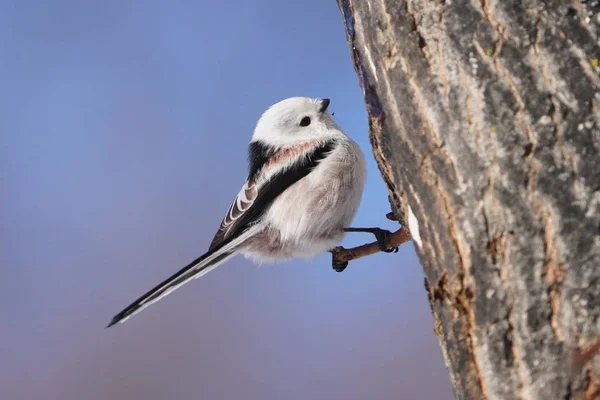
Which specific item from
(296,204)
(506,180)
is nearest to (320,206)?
(296,204)

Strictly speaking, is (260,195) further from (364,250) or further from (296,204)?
(364,250)

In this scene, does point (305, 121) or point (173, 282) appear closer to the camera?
point (173, 282)

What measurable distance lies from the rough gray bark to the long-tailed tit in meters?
0.73

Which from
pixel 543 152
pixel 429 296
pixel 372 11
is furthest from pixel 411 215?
pixel 372 11

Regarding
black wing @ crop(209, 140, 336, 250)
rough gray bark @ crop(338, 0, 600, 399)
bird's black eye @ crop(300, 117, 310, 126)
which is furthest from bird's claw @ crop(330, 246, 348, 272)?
rough gray bark @ crop(338, 0, 600, 399)

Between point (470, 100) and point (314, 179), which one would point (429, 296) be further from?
point (314, 179)

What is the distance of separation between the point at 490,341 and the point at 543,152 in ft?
0.93

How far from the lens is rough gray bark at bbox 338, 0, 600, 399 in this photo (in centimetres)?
75

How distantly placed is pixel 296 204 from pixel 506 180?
916 millimetres

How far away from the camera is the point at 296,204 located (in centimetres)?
165

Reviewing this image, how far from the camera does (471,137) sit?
824mm

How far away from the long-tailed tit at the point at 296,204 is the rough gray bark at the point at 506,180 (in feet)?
2.41

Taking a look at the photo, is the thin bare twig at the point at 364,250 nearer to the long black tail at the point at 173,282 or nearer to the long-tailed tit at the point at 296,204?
the long-tailed tit at the point at 296,204

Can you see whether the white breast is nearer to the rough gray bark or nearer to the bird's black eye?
the bird's black eye
